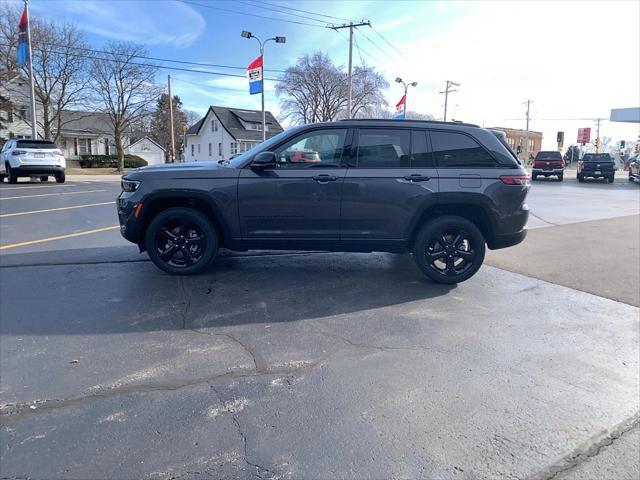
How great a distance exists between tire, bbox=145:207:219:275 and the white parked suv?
1529 cm

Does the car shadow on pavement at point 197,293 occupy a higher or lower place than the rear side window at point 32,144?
lower

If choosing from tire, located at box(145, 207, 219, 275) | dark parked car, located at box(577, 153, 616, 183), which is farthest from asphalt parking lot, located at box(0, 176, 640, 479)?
dark parked car, located at box(577, 153, 616, 183)

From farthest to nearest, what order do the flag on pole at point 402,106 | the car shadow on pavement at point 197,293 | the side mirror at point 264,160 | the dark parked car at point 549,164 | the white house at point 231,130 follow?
1. the white house at point 231,130
2. the flag on pole at point 402,106
3. the dark parked car at point 549,164
4. the side mirror at point 264,160
5. the car shadow on pavement at point 197,293

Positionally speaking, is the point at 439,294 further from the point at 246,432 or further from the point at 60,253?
the point at 60,253

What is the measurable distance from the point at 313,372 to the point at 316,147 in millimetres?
2858

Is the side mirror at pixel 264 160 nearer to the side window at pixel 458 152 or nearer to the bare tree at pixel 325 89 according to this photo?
A: the side window at pixel 458 152

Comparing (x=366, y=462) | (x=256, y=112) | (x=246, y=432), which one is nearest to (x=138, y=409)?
(x=246, y=432)

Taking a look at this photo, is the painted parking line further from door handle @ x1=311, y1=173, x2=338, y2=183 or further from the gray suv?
door handle @ x1=311, y1=173, x2=338, y2=183

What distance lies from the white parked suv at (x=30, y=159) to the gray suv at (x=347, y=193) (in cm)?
1505

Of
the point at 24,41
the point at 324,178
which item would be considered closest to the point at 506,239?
the point at 324,178

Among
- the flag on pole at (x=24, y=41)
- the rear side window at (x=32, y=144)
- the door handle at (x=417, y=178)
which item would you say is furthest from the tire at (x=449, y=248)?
the flag on pole at (x=24, y=41)

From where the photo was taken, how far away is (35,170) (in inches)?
680

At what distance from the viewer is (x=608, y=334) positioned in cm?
418

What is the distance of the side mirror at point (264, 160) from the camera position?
4.89 metres
